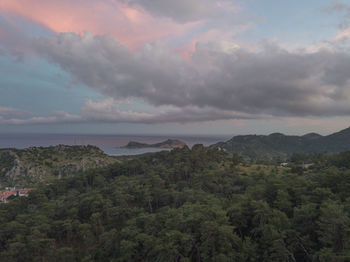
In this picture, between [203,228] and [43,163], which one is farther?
[43,163]

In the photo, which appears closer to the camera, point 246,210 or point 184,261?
point 184,261

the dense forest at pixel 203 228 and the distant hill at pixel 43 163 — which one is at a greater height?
the dense forest at pixel 203 228

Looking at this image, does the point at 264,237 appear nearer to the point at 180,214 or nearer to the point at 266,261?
the point at 266,261

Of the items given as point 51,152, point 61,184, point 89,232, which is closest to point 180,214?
point 89,232

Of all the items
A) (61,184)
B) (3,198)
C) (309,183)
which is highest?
(309,183)

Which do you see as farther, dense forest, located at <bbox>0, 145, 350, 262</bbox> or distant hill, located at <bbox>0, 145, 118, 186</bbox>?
distant hill, located at <bbox>0, 145, 118, 186</bbox>

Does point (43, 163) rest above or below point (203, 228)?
below

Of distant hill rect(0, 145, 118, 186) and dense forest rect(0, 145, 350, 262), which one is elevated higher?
dense forest rect(0, 145, 350, 262)

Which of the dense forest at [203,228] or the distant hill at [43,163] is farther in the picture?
the distant hill at [43,163]
